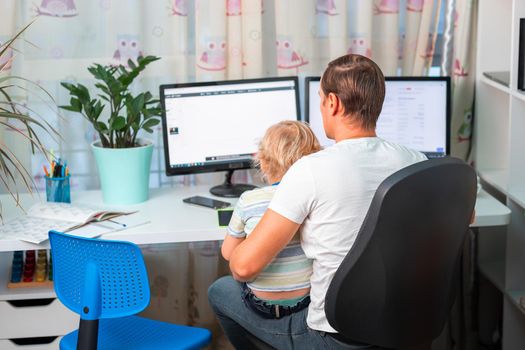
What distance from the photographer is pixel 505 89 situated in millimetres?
2756

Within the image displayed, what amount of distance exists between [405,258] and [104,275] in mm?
755

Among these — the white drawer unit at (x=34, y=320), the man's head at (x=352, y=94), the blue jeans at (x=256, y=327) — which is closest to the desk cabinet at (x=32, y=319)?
the white drawer unit at (x=34, y=320)

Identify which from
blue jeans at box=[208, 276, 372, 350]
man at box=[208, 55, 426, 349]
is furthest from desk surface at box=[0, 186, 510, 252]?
man at box=[208, 55, 426, 349]

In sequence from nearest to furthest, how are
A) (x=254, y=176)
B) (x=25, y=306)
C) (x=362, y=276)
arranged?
(x=362, y=276) < (x=25, y=306) < (x=254, y=176)

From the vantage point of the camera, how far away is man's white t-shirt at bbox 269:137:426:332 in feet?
6.03

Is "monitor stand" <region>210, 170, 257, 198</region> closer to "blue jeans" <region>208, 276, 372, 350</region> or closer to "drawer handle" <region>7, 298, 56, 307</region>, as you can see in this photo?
"blue jeans" <region>208, 276, 372, 350</region>

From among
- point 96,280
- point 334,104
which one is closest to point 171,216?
point 96,280

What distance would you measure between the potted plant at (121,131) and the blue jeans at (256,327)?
517mm

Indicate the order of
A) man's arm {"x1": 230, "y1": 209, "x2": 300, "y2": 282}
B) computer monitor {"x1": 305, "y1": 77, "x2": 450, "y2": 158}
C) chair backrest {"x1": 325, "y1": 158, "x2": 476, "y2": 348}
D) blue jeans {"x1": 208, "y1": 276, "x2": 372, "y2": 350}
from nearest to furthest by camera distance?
1. chair backrest {"x1": 325, "y1": 158, "x2": 476, "y2": 348}
2. man's arm {"x1": 230, "y1": 209, "x2": 300, "y2": 282}
3. blue jeans {"x1": 208, "y1": 276, "x2": 372, "y2": 350}
4. computer monitor {"x1": 305, "y1": 77, "x2": 450, "y2": 158}

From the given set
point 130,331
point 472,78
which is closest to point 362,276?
point 130,331

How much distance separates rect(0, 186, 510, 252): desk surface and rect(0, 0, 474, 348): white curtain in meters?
0.22

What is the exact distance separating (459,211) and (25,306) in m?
1.34

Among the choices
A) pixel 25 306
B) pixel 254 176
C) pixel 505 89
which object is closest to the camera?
pixel 25 306

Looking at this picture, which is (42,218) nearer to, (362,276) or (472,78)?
(362,276)
